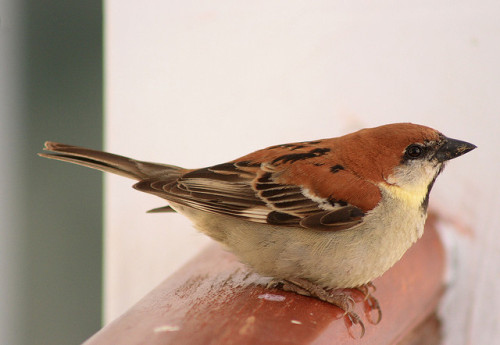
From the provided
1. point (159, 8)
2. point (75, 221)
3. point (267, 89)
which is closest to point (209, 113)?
point (267, 89)

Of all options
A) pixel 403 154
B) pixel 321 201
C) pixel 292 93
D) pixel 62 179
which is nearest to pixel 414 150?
pixel 403 154

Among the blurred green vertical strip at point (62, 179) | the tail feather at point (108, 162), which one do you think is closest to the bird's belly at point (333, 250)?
the tail feather at point (108, 162)

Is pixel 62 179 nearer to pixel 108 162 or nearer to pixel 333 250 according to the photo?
pixel 108 162

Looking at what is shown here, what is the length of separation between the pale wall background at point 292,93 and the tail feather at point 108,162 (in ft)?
3.36

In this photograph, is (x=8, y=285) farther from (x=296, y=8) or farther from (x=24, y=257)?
(x=296, y=8)

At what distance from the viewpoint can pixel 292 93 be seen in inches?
134

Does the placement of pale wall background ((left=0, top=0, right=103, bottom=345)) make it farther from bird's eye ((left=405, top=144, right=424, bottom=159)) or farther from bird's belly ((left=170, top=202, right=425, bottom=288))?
bird's eye ((left=405, top=144, right=424, bottom=159))

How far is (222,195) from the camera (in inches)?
93.0

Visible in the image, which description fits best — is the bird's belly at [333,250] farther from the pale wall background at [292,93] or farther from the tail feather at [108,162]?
the pale wall background at [292,93]

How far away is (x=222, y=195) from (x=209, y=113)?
1191 mm

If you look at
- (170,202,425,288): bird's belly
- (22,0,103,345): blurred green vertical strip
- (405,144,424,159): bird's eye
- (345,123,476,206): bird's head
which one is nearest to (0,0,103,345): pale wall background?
(22,0,103,345): blurred green vertical strip

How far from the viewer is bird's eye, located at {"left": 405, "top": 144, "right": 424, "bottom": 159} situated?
7.50 ft

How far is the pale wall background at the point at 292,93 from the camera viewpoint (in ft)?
10.3

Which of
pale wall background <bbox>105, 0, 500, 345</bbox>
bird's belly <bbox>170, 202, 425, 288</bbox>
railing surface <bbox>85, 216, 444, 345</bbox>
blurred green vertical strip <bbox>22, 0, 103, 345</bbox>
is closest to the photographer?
railing surface <bbox>85, 216, 444, 345</bbox>
